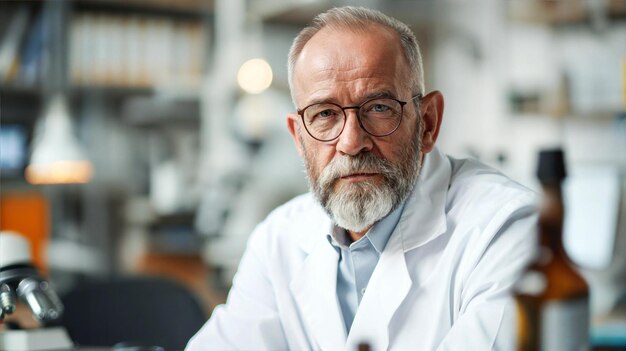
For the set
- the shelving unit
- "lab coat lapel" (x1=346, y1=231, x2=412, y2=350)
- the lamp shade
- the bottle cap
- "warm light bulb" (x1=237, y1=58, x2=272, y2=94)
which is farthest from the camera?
the shelving unit

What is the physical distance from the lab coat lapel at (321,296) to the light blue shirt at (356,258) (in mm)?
20

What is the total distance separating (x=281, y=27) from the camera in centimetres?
430

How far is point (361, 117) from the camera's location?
1.16 m

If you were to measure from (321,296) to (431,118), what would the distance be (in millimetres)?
361

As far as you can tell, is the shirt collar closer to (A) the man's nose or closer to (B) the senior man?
(B) the senior man

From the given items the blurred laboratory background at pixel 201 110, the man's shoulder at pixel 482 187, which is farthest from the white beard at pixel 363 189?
the blurred laboratory background at pixel 201 110

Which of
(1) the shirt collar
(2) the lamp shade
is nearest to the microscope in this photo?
(1) the shirt collar

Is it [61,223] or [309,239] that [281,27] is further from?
[309,239]

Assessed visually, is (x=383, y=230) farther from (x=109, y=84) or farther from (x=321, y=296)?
(x=109, y=84)

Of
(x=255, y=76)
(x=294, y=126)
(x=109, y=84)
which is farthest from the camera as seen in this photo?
(x=109, y=84)

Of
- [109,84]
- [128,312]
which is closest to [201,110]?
[109,84]

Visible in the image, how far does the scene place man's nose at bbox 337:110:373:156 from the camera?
1.13 metres

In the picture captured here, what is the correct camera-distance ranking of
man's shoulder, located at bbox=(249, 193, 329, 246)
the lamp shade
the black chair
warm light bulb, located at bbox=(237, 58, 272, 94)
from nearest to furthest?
man's shoulder, located at bbox=(249, 193, 329, 246) → the black chair → the lamp shade → warm light bulb, located at bbox=(237, 58, 272, 94)

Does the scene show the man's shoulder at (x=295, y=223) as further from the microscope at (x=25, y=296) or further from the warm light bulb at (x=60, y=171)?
the warm light bulb at (x=60, y=171)
